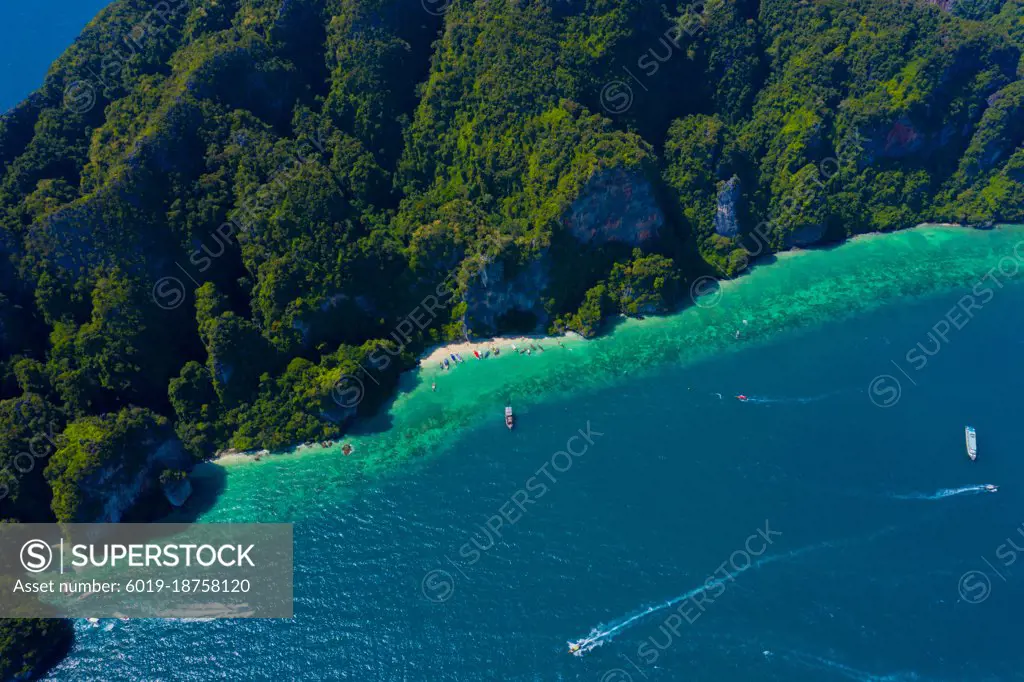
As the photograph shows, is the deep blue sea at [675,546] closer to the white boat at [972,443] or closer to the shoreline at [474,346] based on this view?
the white boat at [972,443]

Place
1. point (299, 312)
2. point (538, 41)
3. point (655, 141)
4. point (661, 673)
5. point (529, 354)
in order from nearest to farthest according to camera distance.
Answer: point (661, 673), point (299, 312), point (529, 354), point (538, 41), point (655, 141)

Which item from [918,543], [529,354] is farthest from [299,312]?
[918,543]

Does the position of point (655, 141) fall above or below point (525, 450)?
above

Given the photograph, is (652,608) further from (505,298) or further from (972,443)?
(505,298)

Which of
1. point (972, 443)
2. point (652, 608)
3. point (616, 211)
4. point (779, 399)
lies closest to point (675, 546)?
point (652, 608)

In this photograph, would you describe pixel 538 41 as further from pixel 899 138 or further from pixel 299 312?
pixel 899 138

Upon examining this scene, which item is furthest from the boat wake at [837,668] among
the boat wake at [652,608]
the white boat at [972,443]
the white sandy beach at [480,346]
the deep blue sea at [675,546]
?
the white sandy beach at [480,346]

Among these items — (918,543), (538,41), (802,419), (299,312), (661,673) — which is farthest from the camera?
(538,41)

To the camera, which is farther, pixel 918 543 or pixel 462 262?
pixel 462 262
